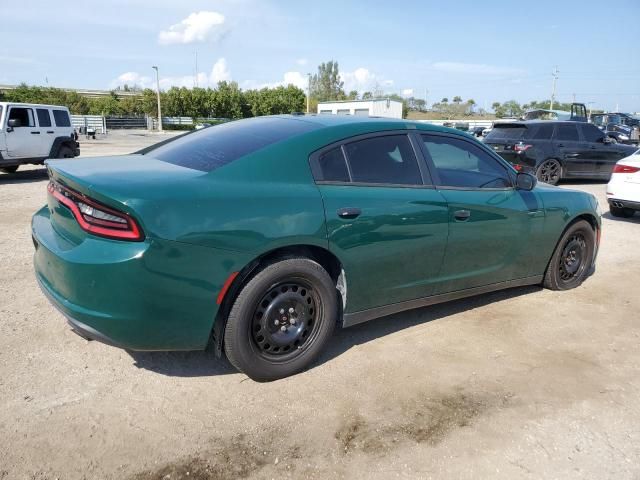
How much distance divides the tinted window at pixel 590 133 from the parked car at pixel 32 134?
13.3 meters

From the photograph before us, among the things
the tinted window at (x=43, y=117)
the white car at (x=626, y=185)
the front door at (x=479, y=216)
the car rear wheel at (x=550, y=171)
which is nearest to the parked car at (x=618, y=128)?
the car rear wheel at (x=550, y=171)

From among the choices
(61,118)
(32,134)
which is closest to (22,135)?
(32,134)

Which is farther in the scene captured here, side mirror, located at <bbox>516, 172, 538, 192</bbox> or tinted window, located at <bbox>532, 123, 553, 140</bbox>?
tinted window, located at <bbox>532, 123, 553, 140</bbox>

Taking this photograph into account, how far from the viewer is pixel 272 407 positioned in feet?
9.19

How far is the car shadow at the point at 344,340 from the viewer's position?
10.4 feet

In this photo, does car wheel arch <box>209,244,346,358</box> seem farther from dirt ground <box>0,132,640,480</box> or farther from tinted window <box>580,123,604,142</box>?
tinted window <box>580,123,604,142</box>

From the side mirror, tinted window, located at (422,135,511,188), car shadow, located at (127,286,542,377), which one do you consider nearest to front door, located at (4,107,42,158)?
car shadow, located at (127,286,542,377)

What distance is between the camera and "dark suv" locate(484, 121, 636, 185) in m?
11.7

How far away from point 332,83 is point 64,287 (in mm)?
107268

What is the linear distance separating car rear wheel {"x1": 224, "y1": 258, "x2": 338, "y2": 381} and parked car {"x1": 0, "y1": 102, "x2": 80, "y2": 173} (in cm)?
1150

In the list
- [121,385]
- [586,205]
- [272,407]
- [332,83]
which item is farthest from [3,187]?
[332,83]

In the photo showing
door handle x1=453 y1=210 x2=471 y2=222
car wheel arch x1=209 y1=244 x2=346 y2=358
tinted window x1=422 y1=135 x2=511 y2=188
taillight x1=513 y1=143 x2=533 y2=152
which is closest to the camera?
car wheel arch x1=209 y1=244 x2=346 y2=358

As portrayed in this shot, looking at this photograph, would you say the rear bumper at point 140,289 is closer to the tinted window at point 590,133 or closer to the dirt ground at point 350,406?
the dirt ground at point 350,406

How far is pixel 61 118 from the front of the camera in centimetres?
1334
